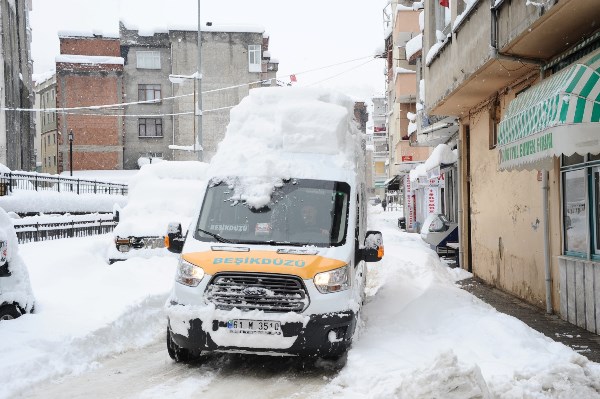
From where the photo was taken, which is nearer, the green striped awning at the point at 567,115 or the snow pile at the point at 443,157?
the green striped awning at the point at 567,115

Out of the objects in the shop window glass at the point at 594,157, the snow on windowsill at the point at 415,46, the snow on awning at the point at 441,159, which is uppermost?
the snow on windowsill at the point at 415,46

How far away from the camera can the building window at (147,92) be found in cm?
5556

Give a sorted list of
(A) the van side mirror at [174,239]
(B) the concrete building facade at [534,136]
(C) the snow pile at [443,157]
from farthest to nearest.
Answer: (C) the snow pile at [443,157] → (B) the concrete building facade at [534,136] → (A) the van side mirror at [174,239]

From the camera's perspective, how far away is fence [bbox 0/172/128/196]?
18.6m

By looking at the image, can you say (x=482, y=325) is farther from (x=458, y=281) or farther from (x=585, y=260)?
(x=458, y=281)

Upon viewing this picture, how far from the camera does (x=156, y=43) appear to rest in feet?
181

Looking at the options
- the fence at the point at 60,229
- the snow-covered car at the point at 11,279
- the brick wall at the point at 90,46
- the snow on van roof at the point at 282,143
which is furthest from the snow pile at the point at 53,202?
the brick wall at the point at 90,46

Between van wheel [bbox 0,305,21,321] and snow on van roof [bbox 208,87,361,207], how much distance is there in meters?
3.02

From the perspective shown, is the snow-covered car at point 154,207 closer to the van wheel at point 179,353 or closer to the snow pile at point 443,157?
the van wheel at point 179,353

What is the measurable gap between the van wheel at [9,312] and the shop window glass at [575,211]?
8.02 m

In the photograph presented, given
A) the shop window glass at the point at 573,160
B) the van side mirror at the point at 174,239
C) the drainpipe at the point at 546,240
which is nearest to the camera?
the van side mirror at the point at 174,239

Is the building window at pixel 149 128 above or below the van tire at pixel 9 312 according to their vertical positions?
above

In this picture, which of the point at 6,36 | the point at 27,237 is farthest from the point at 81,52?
the point at 27,237

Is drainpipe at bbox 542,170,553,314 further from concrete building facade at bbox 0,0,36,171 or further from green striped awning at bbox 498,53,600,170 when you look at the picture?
concrete building facade at bbox 0,0,36,171
